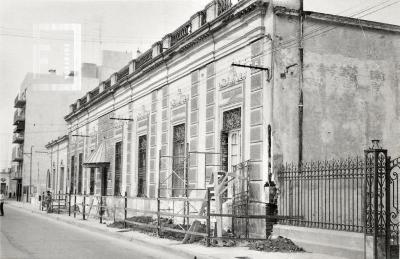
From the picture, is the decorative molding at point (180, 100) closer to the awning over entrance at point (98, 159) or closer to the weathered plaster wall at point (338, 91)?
the weathered plaster wall at point (338, 91)

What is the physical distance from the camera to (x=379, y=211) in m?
9.92

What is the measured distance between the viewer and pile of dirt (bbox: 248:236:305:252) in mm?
11586

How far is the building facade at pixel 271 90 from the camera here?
13664mm

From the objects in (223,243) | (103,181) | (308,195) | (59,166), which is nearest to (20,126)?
(59,166)

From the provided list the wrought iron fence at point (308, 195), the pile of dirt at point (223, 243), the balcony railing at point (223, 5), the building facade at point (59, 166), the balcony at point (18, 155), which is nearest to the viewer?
the wrought iron fence at point (308, 195)

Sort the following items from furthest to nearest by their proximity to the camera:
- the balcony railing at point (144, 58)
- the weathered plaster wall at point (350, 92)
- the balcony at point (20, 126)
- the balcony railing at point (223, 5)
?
the balcony at point (20, 126) < the balcony railing at point (144, 58) < the balcony railing at point (223, 5) < the weathered plaster wall at point (350, 92)

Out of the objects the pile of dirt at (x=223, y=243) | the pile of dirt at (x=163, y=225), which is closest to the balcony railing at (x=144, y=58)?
Answer: the pile of dirt at (x=163, y=225)

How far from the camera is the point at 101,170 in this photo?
28938mm

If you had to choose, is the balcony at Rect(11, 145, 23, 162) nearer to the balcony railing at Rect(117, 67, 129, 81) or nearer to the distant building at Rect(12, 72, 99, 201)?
the distant building at Rect(12, 72, 99, 201)

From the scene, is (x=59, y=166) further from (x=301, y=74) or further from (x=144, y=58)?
(x=301, y=74)

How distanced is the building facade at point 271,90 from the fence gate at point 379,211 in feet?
11.7

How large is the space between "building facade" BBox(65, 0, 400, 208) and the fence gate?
3557 millimetres

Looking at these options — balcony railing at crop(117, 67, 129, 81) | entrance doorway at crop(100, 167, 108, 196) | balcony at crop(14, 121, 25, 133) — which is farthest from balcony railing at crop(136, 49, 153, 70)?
balcony at crop(14, 121, 25, 133)

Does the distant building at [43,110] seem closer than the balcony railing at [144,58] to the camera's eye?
No
